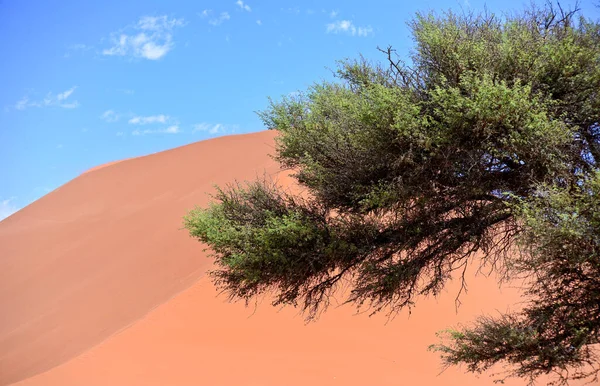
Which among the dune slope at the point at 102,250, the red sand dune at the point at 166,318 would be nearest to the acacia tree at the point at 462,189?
the red sand dune at the point at 166,318

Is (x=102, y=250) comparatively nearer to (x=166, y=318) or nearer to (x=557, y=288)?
(x=166, y=318)

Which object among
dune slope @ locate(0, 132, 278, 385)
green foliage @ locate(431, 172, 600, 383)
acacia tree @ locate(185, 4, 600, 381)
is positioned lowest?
green foliage @ locate(431, 172, 600, 383)

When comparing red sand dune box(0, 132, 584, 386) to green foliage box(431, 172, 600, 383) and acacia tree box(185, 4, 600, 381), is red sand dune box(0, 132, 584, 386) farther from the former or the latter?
green foliage box(431, 172, 600, 383)

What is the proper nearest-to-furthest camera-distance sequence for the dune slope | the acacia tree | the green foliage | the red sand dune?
the green foliage
the acacia tree
the red sand dune
the dune slope

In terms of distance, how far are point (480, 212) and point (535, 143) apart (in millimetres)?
1265

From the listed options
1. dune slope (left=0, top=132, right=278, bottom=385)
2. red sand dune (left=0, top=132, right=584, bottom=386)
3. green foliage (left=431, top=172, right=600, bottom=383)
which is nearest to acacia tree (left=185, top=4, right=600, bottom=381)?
green foliage (left=431, top=172, right=600, bottom=383)

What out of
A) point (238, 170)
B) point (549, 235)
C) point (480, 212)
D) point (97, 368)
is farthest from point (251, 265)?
point (238, 170)

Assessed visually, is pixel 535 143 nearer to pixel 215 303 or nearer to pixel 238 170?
pixel 215 303

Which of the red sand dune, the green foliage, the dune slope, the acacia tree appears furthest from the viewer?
the dune slope

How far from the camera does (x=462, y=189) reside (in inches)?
276

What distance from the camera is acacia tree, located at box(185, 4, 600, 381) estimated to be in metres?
6.04

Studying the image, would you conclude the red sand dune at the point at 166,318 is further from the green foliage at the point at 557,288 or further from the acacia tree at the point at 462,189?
the green foliage at the point at 557,288

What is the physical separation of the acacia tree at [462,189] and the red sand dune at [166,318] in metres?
5.32

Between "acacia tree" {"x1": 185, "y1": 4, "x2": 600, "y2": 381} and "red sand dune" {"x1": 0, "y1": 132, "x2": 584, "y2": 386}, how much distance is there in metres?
5.32
